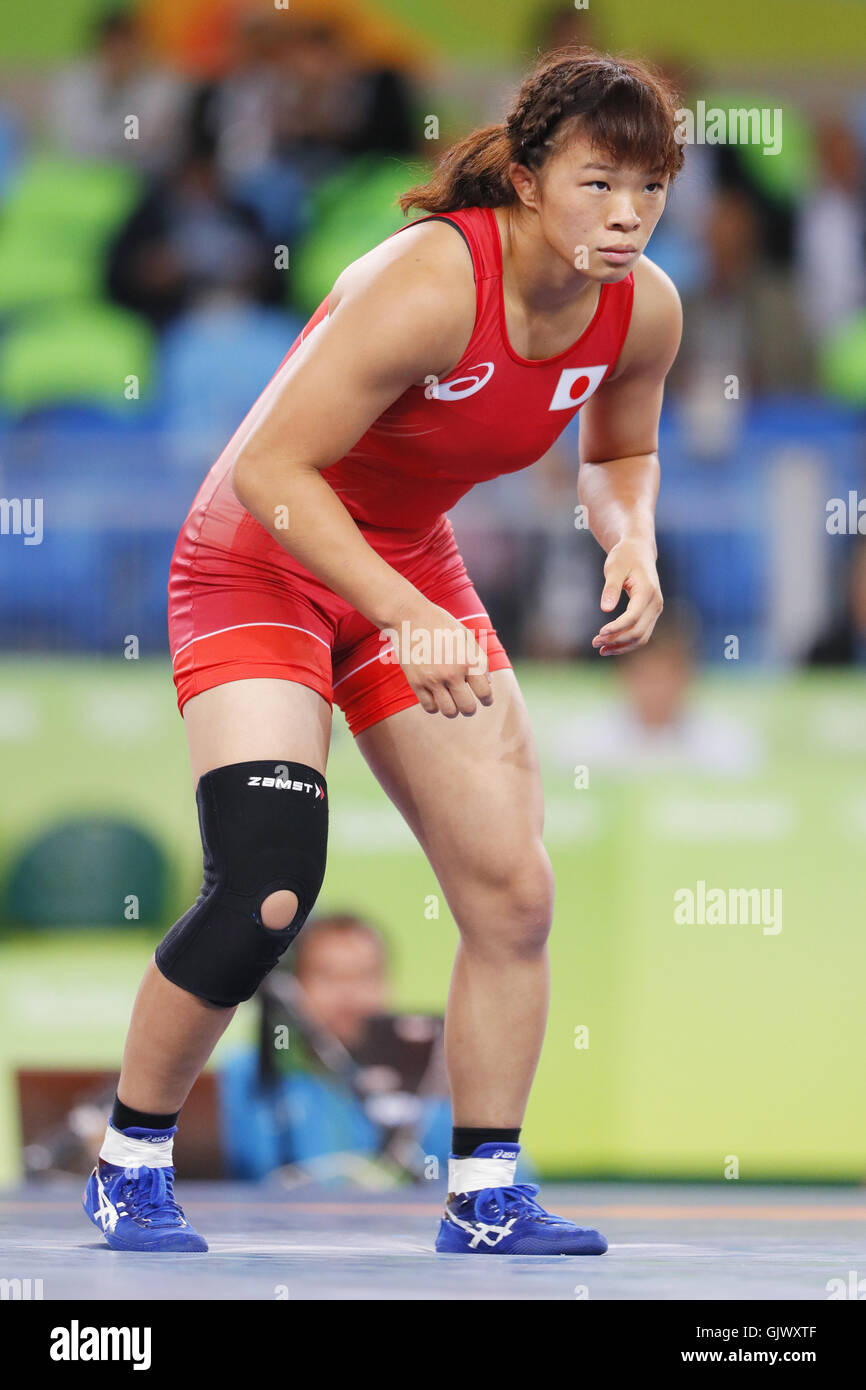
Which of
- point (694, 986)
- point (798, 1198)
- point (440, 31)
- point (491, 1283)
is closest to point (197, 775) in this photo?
point (491, 1283)

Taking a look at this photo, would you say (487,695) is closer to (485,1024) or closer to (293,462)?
(293,462)

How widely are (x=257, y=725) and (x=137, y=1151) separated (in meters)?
0.65

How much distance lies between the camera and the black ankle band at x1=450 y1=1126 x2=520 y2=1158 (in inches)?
106

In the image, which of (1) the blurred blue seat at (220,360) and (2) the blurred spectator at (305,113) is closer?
(1) the blurred blue seat at (220,360)

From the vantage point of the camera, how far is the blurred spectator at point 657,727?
202 inches

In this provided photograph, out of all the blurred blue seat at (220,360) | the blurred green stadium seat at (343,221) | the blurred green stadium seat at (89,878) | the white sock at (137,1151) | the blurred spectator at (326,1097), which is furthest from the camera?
the blurred green stadium seat at (343,221)

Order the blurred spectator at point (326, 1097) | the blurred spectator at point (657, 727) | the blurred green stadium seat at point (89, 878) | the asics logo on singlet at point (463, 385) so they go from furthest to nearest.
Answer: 1. the blurred spectator at point (657, 727)
2. the blurred green stadium seat at point (89, 878)
3. the blurred spectator at point (326, 1097)
4. the asics logo on singlet at point (463, 385)

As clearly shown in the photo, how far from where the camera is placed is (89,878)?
492 cm

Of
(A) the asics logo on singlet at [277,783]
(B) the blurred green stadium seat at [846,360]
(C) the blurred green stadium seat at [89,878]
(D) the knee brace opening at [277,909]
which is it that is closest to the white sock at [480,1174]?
(D) the knee brace opening at [277,909]

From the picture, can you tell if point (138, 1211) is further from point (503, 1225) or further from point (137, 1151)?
point (503, 1225)

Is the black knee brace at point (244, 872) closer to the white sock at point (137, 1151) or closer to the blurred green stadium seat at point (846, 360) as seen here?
the white sock at point (137, 1151)

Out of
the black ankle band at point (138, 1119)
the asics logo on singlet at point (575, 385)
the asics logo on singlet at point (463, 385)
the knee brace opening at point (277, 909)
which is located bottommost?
the black ankle band at point (138, 1119)

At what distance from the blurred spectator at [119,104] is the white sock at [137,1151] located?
5.78 m

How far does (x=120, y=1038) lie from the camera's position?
4434 millimetres
